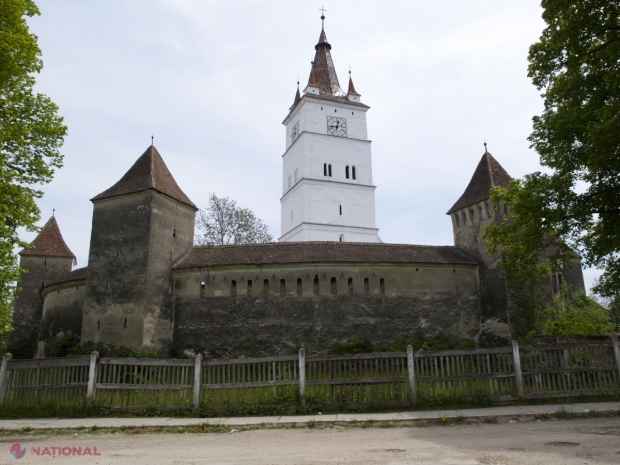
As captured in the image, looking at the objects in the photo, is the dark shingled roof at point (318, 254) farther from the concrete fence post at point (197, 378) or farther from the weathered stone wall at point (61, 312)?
the concrete fence post at point (197, 378)

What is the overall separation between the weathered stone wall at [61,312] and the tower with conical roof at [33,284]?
4390 millimetres

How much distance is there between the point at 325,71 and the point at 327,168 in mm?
11902

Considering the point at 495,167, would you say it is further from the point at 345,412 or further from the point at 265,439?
the point at 265,439

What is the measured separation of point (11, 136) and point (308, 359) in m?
11.5

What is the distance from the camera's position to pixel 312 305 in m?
23.1

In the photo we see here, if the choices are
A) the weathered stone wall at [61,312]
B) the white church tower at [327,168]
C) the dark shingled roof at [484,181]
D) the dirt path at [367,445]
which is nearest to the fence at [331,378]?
the dirt path at [367,445]

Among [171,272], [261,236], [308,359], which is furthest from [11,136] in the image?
[261,236]

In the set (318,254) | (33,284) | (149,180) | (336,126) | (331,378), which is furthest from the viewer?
(336,126)

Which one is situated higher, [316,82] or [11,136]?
[316,82]

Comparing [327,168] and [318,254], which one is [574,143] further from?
[327,168]

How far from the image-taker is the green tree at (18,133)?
15.1 metres

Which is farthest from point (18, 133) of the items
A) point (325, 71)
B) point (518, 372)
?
point (325, 71)

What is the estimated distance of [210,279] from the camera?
23625mm

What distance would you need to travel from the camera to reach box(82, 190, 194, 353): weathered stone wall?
2236 cm
